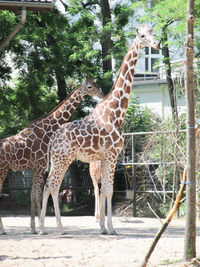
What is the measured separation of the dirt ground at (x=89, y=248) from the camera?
202 inches

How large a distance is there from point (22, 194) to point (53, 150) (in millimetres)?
5134

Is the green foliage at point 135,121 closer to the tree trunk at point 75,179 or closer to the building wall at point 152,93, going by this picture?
the tree trunk at point 75,179

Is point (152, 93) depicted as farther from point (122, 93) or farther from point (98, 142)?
point (98, 142)

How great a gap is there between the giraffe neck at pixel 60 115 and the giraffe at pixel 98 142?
74 centimetres

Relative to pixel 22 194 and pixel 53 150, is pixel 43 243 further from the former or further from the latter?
pixel 22 194

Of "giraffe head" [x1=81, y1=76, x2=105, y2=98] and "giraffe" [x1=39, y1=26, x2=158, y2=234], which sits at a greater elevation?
"giraffe head" [x1=81, y1=76, x2=105, y2=98]

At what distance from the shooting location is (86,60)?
13977 mm

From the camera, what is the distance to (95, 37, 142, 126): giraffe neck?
7926 mm

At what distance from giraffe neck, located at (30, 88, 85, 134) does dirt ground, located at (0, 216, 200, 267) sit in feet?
7.04

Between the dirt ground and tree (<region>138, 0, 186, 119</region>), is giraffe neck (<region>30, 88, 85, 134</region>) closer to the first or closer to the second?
the dirt ground

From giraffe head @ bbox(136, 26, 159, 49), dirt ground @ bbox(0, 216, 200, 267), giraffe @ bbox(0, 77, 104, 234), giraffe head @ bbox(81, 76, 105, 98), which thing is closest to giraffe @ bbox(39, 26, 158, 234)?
giraffe head @ bbox(136, 26, 159, 49)

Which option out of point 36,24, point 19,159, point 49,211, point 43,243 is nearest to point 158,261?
point 43,243

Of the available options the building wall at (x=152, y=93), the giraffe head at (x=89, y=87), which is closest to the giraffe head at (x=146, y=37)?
the giraffe head at (x=89, y=87)

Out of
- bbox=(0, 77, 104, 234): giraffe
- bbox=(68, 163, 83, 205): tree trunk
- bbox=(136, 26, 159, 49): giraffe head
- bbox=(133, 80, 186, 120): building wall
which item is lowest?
bbox=(68, 163, 83, 205): tree trunk
